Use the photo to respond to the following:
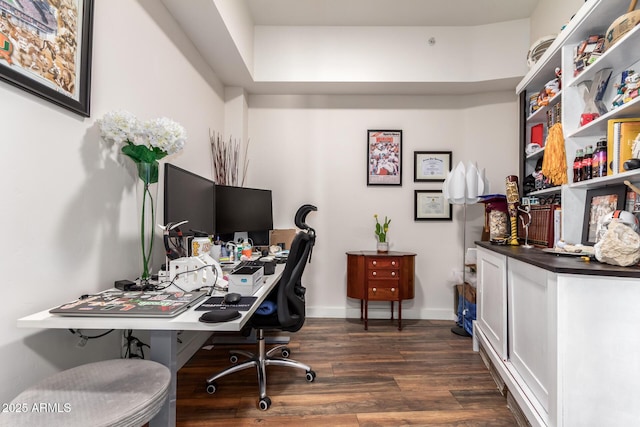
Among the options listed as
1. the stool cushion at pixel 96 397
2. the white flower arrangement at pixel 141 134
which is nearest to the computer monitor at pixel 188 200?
the white flower arrangement at pixel 141 134

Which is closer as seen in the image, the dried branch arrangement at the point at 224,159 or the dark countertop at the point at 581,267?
the dark countertop at the point at 581,267

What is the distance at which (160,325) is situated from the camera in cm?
101

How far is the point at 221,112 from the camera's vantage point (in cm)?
310

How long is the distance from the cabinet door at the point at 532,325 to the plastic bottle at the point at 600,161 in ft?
1.92

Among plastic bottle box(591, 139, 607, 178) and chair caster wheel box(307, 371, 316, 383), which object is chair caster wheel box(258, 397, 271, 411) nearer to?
chair caster wheel box(307, 371, 316, 383)

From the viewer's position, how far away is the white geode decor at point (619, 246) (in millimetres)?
1231

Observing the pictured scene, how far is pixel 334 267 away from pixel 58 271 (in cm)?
247

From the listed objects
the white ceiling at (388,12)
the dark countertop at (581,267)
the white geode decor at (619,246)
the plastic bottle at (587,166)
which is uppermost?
the white ceiling at (388,12)

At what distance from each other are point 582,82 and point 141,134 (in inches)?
93.5

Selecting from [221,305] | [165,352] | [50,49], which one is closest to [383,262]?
[221,305]

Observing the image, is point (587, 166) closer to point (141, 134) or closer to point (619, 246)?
point (619, 246)

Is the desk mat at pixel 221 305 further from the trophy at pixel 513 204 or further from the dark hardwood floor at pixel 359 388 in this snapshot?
the trophy at pixel 513 204

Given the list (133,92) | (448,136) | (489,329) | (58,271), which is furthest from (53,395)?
(448,136)

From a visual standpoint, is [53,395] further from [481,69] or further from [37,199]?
[481,69]
